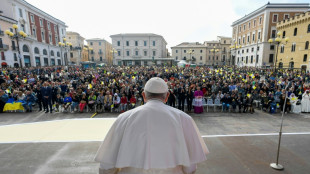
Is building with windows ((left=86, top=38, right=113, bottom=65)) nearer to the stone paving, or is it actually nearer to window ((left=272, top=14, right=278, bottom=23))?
window ((left=272, top=14, right=278, bottom=23))

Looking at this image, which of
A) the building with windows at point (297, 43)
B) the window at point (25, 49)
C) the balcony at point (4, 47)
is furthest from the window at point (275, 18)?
the window at point (25, 49)

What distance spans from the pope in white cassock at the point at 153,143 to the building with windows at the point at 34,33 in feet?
109

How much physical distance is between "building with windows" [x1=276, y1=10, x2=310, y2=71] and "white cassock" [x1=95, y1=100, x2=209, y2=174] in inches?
1450

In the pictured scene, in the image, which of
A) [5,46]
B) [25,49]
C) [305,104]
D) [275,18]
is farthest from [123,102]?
[275,18]

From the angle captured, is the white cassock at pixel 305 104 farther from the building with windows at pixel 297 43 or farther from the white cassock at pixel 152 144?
the building with windows at pixel 297 43

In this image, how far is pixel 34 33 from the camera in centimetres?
4119

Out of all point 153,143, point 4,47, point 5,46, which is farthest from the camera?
point 5,46

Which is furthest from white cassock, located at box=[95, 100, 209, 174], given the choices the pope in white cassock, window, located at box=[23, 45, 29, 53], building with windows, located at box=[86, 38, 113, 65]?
building with windows, located at box=[86, 38, 113, 65]

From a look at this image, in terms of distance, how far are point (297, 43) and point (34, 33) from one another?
202ft

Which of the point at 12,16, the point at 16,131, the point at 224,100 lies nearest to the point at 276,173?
the point at 224,100

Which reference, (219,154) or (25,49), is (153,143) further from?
(25,49)

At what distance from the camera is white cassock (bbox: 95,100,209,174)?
Answer: 60.7 inches

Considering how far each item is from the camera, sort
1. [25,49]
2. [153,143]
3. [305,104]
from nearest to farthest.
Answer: [153,143] → [305,104] → [25,49]

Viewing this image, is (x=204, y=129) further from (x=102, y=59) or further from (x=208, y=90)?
(x=102, y=59)
